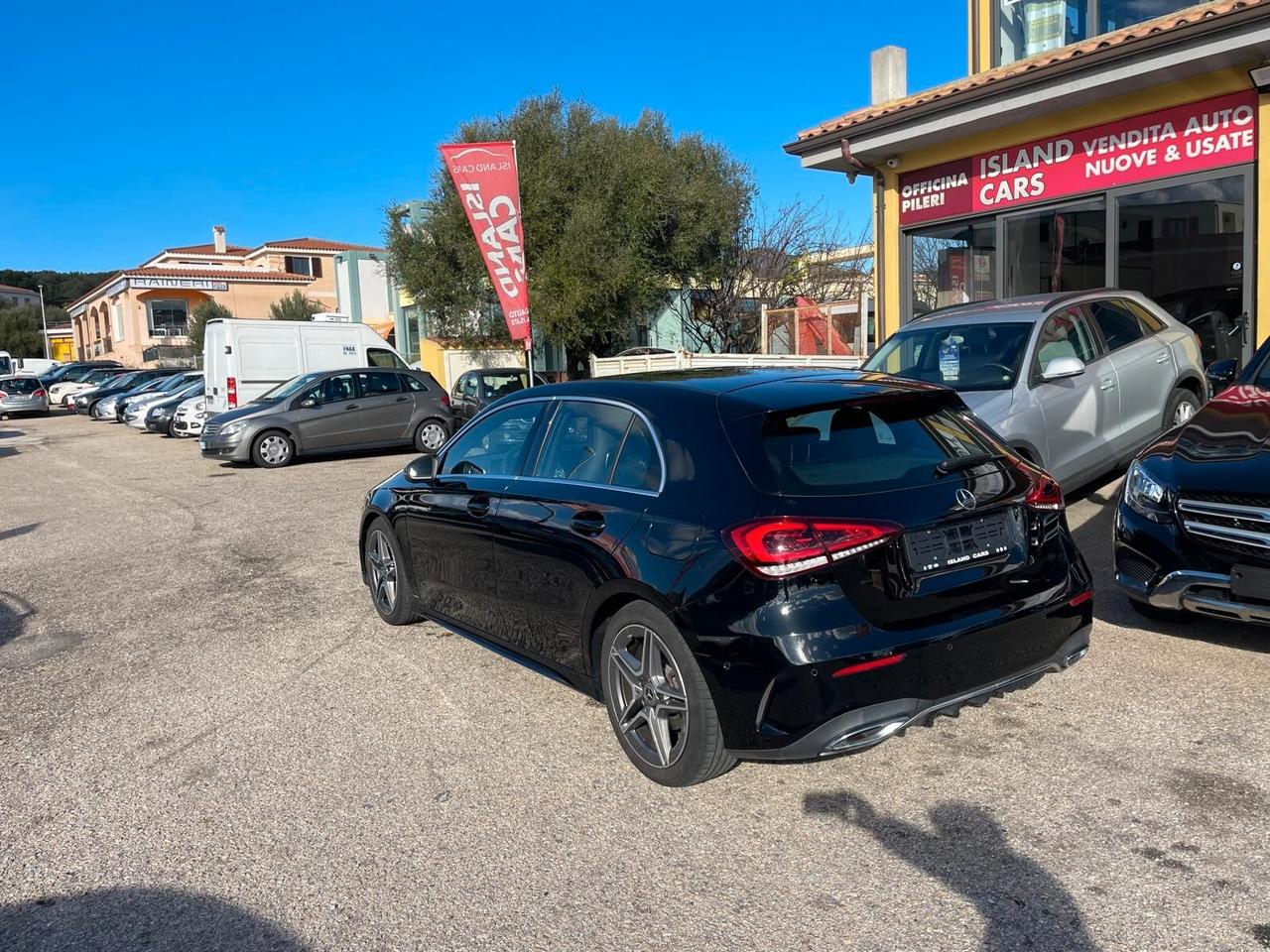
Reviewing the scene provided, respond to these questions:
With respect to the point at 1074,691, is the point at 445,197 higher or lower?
higher

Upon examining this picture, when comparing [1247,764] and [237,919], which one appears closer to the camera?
[237,919]

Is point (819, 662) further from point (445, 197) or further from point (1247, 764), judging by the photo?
point (445, 197)

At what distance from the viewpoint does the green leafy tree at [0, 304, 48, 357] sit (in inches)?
3184

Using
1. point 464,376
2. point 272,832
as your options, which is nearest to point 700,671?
point 272,832

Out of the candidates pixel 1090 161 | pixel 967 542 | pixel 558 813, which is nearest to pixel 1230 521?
pixel 967 542

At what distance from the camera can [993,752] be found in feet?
13.0

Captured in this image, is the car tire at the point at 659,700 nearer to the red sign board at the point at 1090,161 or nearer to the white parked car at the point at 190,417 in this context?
the red sign board at the point at 1090,161

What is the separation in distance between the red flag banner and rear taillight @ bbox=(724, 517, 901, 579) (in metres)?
10.3

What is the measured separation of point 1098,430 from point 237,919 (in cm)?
706

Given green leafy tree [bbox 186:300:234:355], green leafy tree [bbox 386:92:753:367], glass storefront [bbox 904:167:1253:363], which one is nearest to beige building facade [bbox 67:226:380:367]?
green leafy tree [bbox 186:300:234:355]

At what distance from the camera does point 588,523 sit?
4066 mm

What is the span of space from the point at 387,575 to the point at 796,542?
3.39 meters

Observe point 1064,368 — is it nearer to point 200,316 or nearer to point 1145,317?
point 1145,317

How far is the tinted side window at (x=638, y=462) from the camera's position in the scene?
390cm
